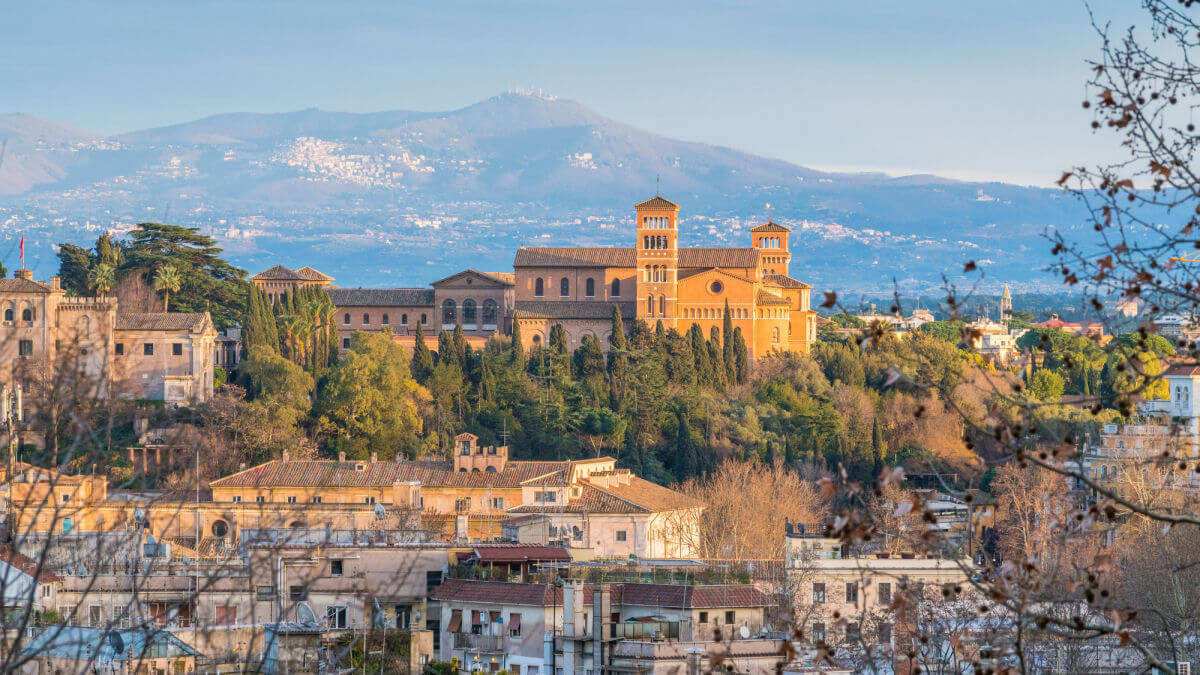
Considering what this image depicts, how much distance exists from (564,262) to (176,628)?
68406mm

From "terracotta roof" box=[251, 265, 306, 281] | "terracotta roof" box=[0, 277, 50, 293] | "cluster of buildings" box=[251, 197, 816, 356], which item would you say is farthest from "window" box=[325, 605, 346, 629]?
"terracotta roof" box=[251, 265, 306, 281]

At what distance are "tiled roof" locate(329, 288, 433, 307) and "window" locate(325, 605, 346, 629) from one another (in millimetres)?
59154

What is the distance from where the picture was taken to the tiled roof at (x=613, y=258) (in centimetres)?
9744

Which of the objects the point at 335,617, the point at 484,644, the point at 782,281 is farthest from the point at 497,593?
the point at 782,281

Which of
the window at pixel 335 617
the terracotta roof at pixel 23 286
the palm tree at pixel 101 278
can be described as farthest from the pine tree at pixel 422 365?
the window at pixel 335 617

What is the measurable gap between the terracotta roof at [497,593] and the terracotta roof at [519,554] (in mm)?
2264

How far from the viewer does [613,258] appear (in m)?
97.9

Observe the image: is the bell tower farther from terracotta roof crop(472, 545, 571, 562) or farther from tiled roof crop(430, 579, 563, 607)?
tiled roof crop(430, 579, 563, 607)

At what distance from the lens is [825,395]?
85.6 m

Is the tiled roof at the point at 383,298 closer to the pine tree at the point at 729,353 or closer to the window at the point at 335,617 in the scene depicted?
the pine tree at the point at 729,353

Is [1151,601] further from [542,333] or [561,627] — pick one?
[542,333]

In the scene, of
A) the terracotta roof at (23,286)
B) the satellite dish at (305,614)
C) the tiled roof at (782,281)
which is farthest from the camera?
the tiled roof at (782,281)

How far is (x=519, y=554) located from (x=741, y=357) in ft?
158

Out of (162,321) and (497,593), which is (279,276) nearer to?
(162,321)
